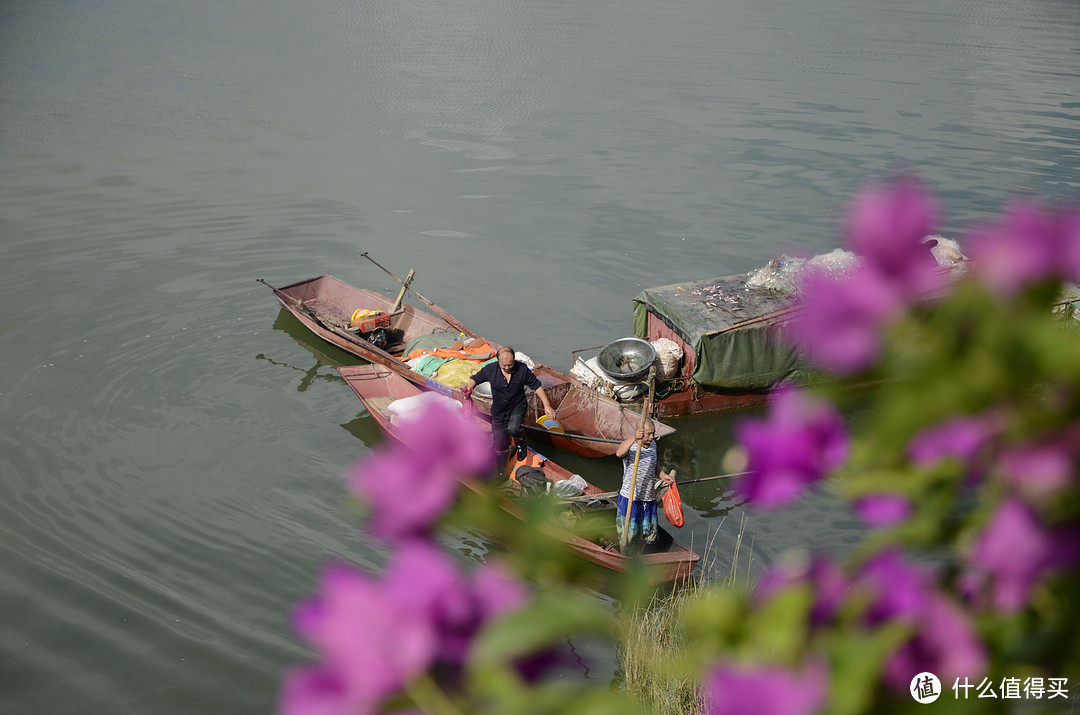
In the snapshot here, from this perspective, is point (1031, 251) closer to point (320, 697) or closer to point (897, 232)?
point (897, 232)

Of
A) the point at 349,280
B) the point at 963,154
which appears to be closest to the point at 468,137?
the point at 349,280

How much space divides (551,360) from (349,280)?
21.7ft

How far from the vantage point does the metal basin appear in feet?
49.6

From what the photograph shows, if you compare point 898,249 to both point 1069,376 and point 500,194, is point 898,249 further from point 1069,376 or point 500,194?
point 500,194

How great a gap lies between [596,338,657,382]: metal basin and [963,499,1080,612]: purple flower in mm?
14280

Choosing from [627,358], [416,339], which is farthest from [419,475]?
[416,339]

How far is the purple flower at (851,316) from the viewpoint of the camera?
0.69 meters

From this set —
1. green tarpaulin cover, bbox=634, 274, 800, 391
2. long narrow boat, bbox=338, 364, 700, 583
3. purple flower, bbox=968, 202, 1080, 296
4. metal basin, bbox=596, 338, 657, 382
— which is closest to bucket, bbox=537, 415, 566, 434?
long narrow boat, bbox=338, 364, 700, 583

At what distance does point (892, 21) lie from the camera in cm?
6412

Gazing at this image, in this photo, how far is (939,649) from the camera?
793 mm

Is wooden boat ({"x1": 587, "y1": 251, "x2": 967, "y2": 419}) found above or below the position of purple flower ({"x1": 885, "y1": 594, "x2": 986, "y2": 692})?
below

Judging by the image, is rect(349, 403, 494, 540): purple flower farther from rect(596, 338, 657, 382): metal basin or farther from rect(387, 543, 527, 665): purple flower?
rect(596, 338, 657, 382): metal basin

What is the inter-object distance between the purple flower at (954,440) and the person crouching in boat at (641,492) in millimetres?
10225

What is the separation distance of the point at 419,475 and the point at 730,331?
48.4 ft
